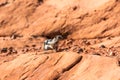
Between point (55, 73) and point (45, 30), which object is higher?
point (45, 30)

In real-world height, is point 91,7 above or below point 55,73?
above

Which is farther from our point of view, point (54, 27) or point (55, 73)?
point (54, 27)

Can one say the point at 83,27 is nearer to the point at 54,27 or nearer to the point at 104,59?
the point at 54,27

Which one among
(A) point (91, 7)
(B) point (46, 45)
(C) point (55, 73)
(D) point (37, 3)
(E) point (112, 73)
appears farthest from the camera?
(D) point (37, 3)

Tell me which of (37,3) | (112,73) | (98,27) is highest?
(37,3)

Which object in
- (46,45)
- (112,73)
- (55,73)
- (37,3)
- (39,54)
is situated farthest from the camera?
(37,3)

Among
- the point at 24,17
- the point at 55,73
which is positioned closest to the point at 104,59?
the point at 55,73

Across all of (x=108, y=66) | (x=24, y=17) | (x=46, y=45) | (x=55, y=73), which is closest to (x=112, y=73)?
(x=108, y=66)

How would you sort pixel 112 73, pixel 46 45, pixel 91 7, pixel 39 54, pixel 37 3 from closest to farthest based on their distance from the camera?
pixel 112 73
pixel 39 54
pixel 46 45
pixel 91 7
pixel 37 3

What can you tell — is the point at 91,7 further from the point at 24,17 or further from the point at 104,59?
the point at 104,59
